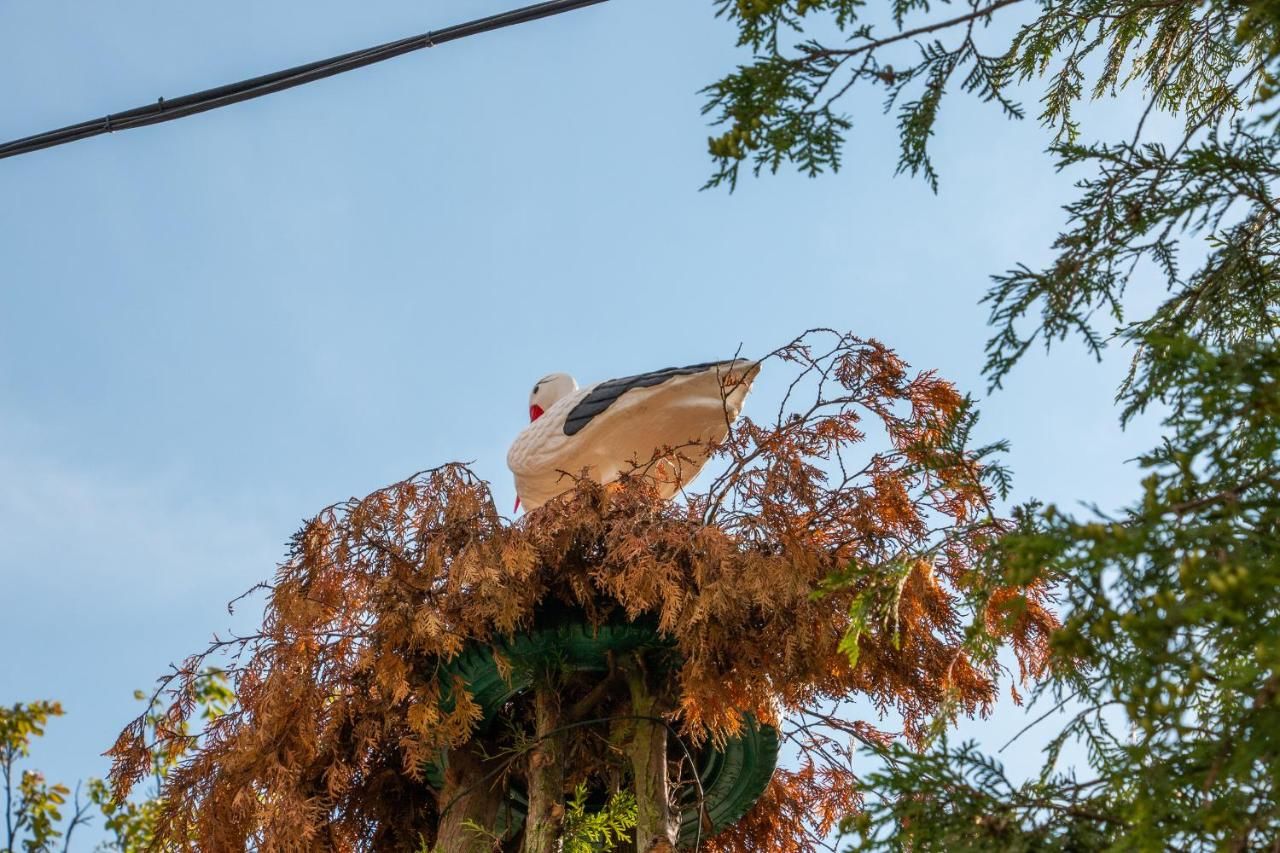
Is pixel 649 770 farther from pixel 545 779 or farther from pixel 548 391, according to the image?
pixel 548 391

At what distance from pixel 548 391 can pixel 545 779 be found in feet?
8.27

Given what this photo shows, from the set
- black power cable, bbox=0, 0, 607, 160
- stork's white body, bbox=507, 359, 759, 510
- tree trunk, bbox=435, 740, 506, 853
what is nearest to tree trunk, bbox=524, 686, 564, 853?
tree trunk, bbox=435, 740, 506, 853

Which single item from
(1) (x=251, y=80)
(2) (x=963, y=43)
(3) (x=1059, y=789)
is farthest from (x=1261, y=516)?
(1) (x=251, y=80)

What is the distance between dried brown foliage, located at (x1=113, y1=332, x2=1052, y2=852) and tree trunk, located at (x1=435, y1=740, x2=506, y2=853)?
14 cm

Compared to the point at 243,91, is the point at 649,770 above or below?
below

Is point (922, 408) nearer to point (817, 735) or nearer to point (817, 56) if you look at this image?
point (817, 735)

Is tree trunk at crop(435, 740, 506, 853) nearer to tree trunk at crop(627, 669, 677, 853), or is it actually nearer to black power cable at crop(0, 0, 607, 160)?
tree trunk at crop(627, 669, 677, 853)

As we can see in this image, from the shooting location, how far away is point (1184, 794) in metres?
2.51

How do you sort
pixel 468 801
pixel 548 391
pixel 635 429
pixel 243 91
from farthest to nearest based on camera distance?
1. pixel 548 391
2. pixel 635 429
3. pixel 468 801
4. pixel 243 91

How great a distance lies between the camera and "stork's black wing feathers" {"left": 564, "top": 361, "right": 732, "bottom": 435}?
17.4ft

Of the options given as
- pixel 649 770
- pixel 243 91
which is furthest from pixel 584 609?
pixel 243 91

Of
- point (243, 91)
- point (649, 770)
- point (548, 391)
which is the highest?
point (548, 391)

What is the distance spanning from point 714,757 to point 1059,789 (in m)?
2.13

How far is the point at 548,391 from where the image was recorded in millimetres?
6613
